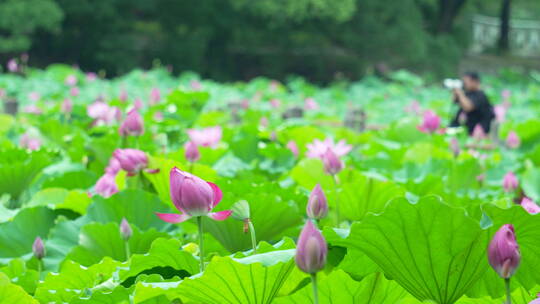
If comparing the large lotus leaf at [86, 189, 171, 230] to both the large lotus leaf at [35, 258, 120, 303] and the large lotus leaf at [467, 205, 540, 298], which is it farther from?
the large lotus leaf at [467, 205, 540, 298]

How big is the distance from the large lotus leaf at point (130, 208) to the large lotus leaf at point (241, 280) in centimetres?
59

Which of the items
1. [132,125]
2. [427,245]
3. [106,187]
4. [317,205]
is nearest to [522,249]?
[427,245]

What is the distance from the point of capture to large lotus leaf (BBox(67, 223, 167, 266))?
1273 mm

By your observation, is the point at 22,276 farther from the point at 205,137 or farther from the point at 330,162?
the point at 205,137

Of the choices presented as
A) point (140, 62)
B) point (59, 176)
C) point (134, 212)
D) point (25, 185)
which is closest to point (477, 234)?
point (134, 212)

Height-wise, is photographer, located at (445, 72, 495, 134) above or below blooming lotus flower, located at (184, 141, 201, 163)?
below

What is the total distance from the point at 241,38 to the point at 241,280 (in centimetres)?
1742

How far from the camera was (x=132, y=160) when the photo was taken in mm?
1451

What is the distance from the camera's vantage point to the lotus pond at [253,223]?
84 centimetres

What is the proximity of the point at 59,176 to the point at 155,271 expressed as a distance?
850 mm

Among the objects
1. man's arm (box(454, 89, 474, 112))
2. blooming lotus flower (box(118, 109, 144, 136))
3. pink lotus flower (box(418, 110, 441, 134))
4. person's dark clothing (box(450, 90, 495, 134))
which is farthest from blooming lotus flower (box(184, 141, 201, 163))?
person's dark clothing (box(450, 90, 495, 134))

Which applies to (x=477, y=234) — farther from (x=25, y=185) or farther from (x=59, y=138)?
(x=59, y=138)

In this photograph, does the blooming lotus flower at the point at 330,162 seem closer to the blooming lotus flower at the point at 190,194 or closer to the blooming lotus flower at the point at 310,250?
the blooming lotus flower at the point at 190,194

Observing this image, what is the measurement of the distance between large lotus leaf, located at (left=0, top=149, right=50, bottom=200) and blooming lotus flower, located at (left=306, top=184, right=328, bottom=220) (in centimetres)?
95
